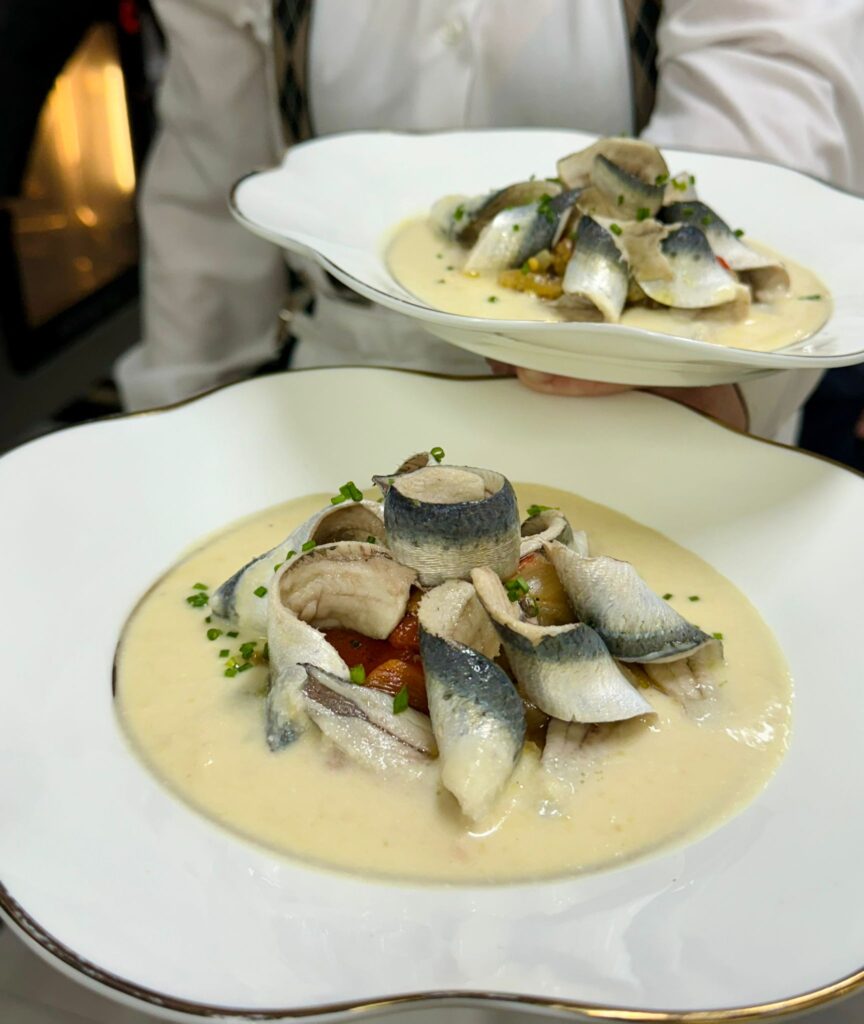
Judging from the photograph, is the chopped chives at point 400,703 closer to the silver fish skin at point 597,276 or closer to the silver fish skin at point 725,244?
the silver fish skin at point 597,276

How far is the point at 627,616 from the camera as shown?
1.00 metres

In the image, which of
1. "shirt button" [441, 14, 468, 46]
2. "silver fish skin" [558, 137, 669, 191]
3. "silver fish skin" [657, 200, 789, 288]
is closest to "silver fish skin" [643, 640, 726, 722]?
"silver fish skin" [657, 200, 789, 288]

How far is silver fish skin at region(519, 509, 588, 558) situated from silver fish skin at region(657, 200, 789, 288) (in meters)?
0.51

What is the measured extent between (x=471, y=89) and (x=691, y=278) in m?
0.79

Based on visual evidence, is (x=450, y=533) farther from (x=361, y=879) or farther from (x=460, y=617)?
(x=361, y=879)

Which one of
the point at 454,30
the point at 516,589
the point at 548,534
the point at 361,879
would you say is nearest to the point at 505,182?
the point at 454,30

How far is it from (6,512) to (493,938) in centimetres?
76

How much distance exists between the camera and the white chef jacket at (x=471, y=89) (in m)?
1.77

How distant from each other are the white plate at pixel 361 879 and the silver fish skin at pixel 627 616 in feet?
0.46

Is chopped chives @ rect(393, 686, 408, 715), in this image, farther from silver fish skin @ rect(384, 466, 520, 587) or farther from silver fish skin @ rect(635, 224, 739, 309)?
silver fish skin @ rect(635, 224, 739, 309)

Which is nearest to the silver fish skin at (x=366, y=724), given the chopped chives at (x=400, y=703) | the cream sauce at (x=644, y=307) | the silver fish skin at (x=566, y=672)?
the chopped chives at (x=400, y=703)

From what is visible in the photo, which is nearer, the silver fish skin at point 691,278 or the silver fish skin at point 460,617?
the silver fish skin at point 460,617

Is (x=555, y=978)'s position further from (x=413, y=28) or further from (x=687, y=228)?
(x=413, y=28)

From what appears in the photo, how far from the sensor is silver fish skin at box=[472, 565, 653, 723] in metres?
0.92
